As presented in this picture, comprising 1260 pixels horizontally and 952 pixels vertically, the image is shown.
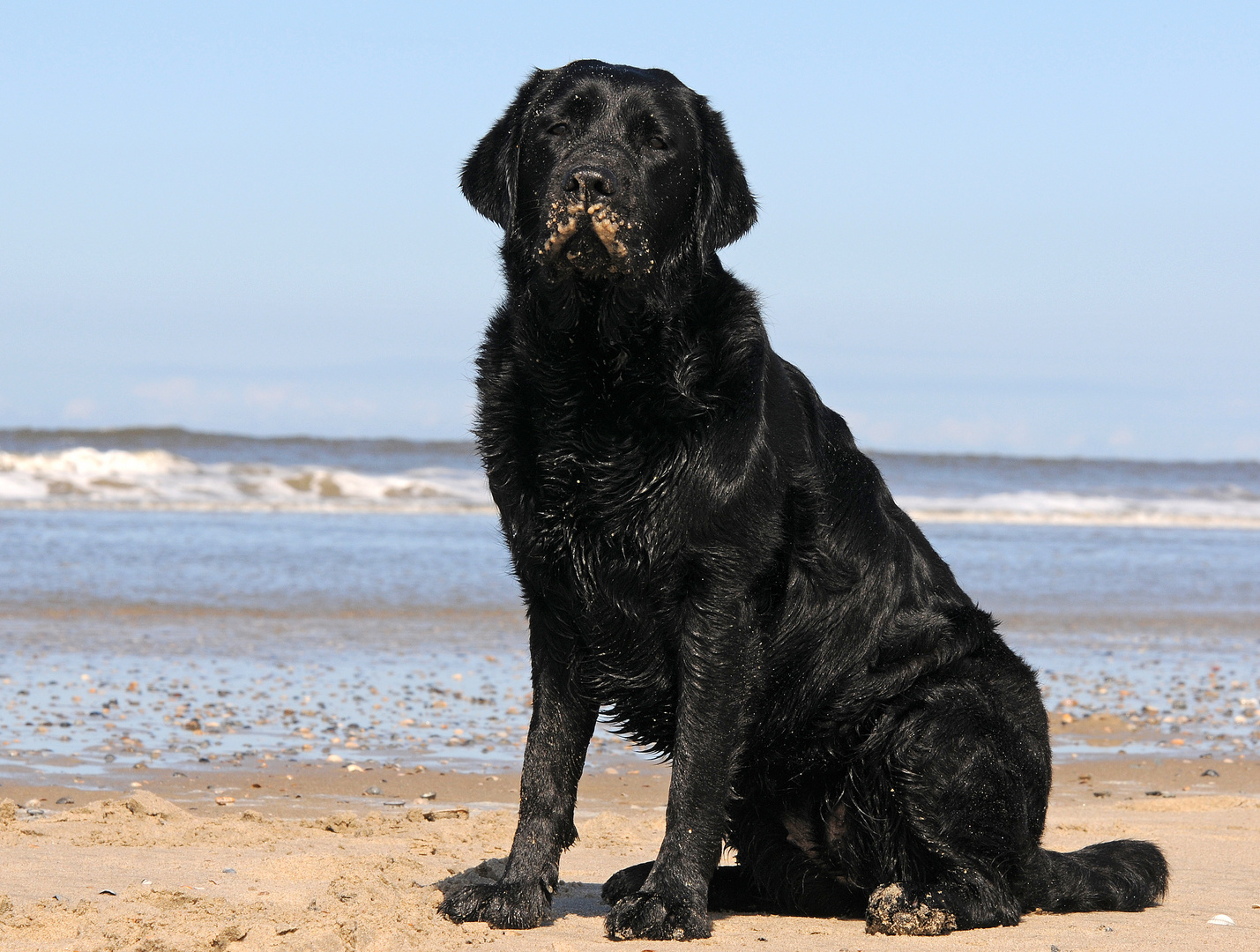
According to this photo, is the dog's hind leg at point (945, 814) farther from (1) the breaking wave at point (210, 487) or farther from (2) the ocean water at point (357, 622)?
(1) the breaking wave at point (210, 487)

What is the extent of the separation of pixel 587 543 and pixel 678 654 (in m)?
0.39

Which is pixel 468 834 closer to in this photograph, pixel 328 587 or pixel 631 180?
pixel 631 180

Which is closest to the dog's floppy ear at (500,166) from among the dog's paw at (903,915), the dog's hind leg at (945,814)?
the dog's hind leg at (945,814)

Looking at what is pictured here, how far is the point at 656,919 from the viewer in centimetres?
334

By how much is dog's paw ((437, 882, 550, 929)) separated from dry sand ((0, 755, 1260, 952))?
0.13ft

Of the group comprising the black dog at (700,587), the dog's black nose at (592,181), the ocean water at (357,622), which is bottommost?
the ocean water at (357,622)

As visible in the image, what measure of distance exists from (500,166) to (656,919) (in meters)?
2.15

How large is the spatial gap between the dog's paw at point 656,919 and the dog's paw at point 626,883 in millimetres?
341

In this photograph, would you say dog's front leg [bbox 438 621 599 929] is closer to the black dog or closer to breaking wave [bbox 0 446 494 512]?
the black dog

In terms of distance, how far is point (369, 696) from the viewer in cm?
761

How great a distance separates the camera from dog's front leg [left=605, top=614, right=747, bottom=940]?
336 centimetres

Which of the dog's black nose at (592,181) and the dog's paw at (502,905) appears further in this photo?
the dog's paw at (502,905)

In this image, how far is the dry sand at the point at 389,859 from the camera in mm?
3291

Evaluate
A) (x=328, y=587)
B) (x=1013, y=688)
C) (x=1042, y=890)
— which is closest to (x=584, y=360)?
(x=1013, y=688)
